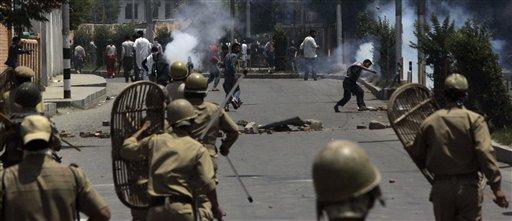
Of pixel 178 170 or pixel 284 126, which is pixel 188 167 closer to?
pixel 178 170

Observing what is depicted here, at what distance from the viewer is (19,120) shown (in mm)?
8617

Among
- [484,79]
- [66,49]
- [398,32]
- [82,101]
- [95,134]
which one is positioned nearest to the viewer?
[484,79]

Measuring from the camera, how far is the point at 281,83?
129ft

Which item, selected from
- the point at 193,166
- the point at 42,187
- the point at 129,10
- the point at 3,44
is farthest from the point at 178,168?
the point at 129,10

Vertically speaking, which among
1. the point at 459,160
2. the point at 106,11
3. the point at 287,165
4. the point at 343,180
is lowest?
the point at 287,165

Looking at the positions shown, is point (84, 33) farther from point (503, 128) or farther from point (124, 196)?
point (124, 196)

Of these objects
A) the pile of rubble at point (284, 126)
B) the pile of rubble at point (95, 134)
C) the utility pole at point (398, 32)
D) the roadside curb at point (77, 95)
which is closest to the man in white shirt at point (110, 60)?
the roadside curb at point (77, 95)

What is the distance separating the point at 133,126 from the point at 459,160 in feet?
7.97

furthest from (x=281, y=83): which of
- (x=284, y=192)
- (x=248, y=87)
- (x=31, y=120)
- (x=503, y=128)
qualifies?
(x=31, y=120)

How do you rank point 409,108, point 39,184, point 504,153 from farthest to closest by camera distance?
point 504,153, point 409,108, point 39,184

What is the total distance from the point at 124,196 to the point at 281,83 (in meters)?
30.6

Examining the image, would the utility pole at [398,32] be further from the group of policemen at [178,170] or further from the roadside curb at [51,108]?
the group of policemen at [178,170]

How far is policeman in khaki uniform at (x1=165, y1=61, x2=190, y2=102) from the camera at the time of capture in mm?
10414

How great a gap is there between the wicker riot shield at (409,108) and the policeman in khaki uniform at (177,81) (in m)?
2.10
